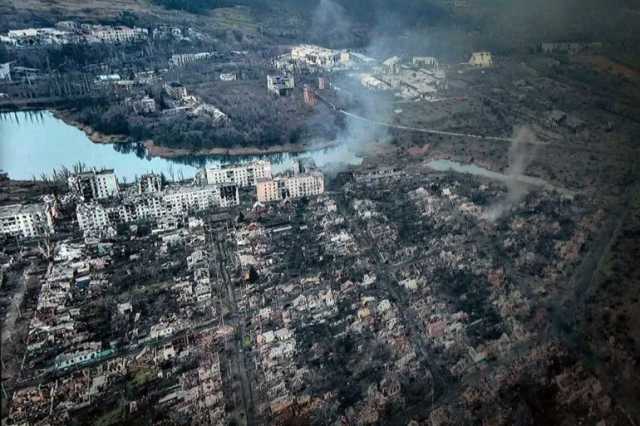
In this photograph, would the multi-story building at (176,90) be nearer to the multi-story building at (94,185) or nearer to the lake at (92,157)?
the lake at (92,157)

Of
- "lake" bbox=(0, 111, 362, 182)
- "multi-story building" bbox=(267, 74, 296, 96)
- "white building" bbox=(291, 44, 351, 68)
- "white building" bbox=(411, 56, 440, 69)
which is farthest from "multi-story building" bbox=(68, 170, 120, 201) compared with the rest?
→ "white building" bbox=(411, 56, 440, 69)

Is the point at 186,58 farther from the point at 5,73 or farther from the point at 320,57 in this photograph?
the point at 5,73

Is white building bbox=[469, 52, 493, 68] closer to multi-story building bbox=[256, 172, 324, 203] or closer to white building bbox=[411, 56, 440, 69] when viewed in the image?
white building bbox=[411, 56, 440, 69]

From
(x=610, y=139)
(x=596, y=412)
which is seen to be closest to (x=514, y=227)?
(x=596, y=412)

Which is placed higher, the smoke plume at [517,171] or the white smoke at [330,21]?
the white smoke at [330,21]

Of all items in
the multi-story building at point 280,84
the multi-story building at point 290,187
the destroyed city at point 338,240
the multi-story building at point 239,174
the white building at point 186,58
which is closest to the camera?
the destroyed city at point 338,240

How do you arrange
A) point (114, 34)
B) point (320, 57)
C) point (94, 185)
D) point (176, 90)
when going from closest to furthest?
point (94, 185), point (176, 90), point (320, 57), point (114, 34)

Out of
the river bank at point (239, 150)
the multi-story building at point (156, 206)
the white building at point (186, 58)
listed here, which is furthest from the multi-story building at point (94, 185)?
the white building at point (186, 58)

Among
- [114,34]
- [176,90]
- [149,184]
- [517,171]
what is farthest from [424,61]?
[114,34]
